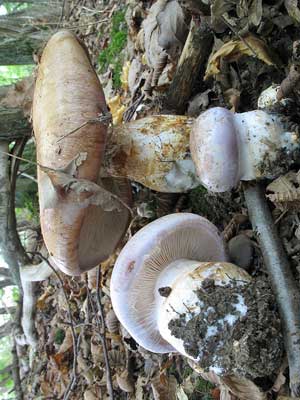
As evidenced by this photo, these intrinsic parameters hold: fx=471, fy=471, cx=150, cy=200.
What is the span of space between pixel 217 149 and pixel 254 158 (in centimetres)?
20

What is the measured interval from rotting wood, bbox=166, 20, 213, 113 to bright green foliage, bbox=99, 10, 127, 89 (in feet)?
3.89

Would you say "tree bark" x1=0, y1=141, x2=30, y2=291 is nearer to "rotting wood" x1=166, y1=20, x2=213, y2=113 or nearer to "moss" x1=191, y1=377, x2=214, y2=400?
"rotting wood" x1=166, y1=20, x2=213, y2=113

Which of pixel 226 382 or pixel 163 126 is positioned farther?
pixel 163 126

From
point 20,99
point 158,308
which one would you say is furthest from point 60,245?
point 20,99

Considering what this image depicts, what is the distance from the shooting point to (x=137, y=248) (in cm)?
192

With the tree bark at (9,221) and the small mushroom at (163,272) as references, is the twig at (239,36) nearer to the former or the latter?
the small mushroom at (163,272)

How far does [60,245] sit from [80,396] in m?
1.73

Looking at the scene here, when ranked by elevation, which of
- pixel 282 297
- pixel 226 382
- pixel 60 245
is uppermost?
pixel 60 245

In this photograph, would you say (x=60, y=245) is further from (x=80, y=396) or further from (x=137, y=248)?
(x=80, y=396)

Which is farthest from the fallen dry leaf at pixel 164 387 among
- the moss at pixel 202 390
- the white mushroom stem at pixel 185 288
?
the white mushroom stem at pixel 185 288

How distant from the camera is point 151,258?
198 cm

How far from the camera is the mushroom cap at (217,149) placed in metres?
1.92

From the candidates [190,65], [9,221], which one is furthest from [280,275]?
[9,221]

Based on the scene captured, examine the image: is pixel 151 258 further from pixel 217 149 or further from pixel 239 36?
pixel 239 36
